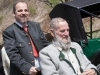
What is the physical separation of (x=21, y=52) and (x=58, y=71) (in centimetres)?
60

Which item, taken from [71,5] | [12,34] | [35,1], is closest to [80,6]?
[71,5]

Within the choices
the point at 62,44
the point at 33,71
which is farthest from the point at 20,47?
the point at 62,44

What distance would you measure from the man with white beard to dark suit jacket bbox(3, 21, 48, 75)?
1.06 ft

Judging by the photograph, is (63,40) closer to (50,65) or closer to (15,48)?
(50,65)

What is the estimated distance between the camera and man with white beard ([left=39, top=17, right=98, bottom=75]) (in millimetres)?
3117

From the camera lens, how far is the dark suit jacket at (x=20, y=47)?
3.41 metres

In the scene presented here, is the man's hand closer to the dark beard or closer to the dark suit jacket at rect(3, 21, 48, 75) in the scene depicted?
the dark suit jacket at rect(3, 21, 48, 75)

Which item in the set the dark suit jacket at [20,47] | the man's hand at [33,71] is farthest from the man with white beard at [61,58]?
the dark suit jacket at [20,47]

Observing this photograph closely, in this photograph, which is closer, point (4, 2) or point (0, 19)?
point (0, 19)

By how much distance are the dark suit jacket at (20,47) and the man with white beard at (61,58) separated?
322 millimetres

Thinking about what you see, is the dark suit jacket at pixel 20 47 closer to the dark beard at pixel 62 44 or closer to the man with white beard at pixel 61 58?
the man with white beard at pixel 61 58

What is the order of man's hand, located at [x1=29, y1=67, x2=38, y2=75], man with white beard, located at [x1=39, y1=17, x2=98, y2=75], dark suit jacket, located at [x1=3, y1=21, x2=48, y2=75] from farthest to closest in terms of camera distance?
dark suit jacket, located at [x1=3, y1=21, x2=48, y2=75], man's hand, located at [x1=29, y1=67, x2=38, y2=75], man with white beard, located at [x1=39, y1=17, x2=98, y2=75]

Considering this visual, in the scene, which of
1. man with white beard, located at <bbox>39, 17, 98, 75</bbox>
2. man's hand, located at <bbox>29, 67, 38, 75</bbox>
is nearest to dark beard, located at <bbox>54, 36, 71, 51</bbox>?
man with white beard, located at <bbox>39, 17, 98, 75</bbox>

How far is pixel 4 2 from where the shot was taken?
70.5 feet
